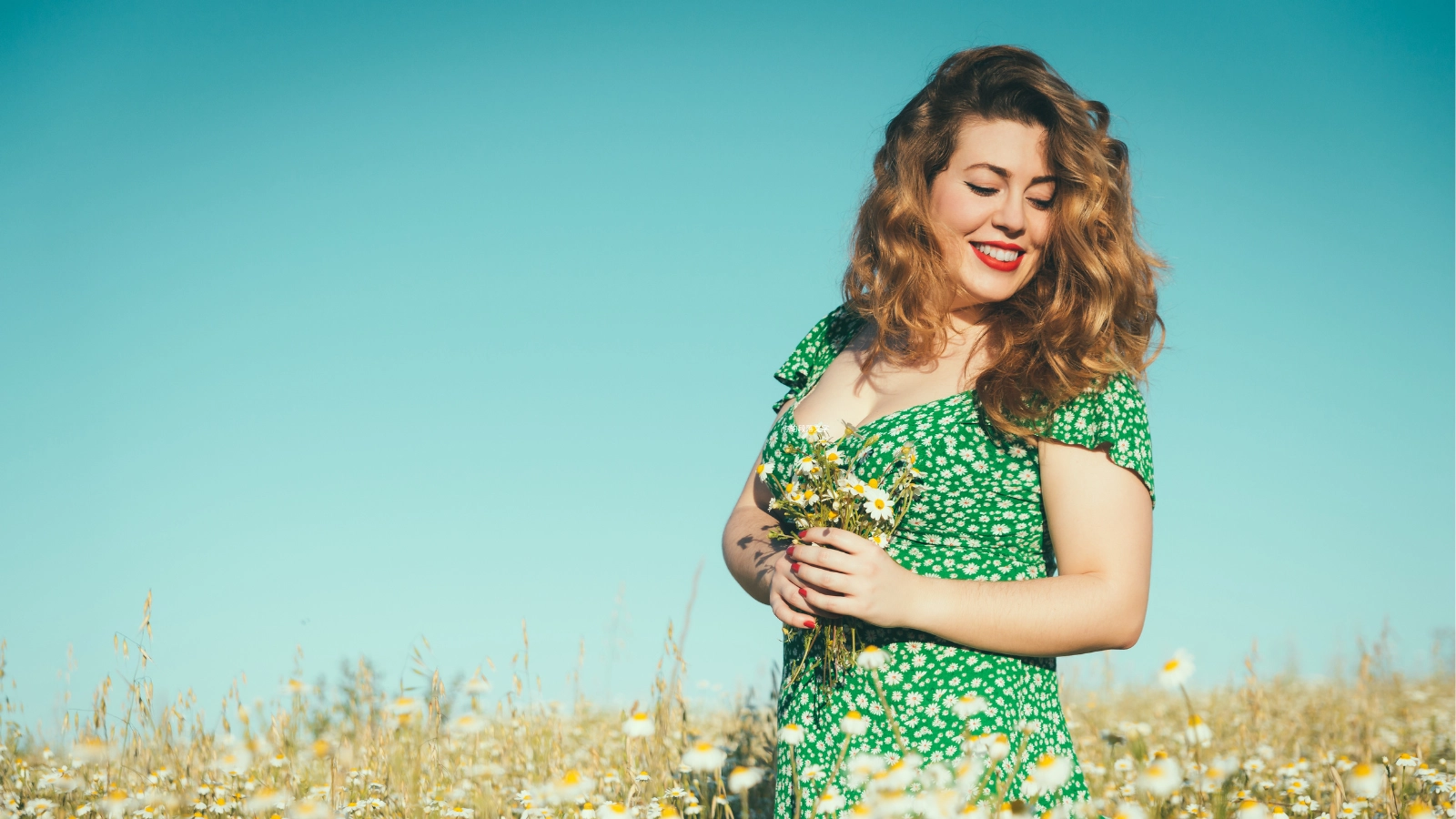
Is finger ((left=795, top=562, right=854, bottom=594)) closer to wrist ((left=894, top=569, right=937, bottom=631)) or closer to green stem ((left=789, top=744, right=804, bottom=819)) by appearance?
wrist ((left=894, top=569, right=937, bottom=631))

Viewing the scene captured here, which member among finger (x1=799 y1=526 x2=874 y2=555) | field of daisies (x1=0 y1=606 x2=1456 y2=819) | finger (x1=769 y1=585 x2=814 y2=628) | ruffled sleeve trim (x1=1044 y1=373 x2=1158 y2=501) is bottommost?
field of daisies (x1=0 y1=606 x2=1456 y2=819)

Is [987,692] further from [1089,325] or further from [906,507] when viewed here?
[1089,325]

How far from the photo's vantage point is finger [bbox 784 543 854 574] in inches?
72.5

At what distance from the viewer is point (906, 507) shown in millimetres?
1992

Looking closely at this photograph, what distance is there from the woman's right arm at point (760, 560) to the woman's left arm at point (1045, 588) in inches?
2.2

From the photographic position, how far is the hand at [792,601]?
77.0 inches

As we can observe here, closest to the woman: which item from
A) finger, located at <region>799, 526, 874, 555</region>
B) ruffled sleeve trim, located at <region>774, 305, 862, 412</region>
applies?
finger, located at <region>799, 526, 874, 555</region>

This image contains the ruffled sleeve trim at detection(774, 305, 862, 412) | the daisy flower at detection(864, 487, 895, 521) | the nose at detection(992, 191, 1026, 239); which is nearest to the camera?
the daisy flower at detection(864, 487, 895, 521)

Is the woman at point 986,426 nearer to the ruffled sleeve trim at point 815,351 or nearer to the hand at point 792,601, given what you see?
the hand at point 792,601

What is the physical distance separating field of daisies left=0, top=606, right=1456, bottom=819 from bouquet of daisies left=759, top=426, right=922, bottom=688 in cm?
19

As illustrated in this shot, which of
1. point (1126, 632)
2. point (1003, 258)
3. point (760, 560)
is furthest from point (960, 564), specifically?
point (1003, 258)

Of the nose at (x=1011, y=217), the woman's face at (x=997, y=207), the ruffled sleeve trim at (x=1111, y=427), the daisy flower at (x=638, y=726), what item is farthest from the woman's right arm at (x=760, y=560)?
the nose at (x=1011, y=217)

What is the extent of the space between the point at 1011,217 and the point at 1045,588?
95cm

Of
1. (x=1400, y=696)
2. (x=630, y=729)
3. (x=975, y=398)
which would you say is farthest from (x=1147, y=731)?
(x=630, y=729)
